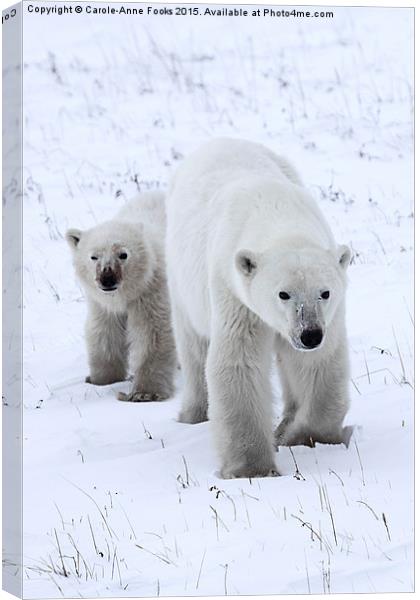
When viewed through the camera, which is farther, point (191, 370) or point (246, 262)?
point (191, 370)

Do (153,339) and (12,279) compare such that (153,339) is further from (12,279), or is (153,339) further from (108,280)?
(12,279)

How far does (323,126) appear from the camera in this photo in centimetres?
864

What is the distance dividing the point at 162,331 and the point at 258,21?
11.2ft

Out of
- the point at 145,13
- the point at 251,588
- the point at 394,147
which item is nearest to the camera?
the point at 251,588

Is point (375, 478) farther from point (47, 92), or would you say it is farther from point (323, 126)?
point (47, 92)

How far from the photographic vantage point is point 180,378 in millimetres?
9133

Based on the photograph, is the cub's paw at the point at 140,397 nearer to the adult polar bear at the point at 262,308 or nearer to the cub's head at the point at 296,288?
the adult polar bear at the point at 262,308

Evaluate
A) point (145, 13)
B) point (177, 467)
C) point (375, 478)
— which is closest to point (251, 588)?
point (375, 478)

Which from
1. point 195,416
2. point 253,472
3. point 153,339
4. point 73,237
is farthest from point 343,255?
point 73,237

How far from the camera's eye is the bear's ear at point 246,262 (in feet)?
19.1

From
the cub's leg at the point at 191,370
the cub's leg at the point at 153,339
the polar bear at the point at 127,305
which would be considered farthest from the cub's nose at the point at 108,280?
the cub's leg at the point at 191,370

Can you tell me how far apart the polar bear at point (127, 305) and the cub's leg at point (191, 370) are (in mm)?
800

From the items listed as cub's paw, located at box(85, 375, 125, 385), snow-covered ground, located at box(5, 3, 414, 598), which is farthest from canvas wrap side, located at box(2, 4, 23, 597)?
cub's paw, located at box(85, 375, 125, 385)

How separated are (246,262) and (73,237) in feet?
10.8
